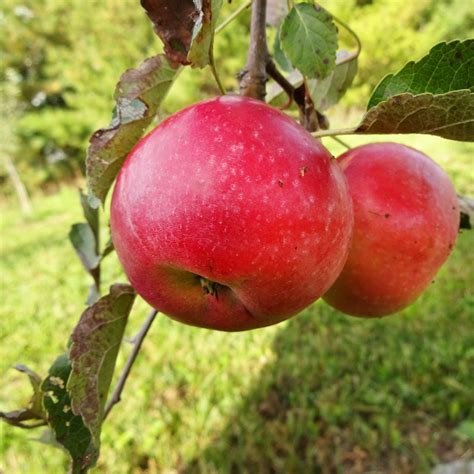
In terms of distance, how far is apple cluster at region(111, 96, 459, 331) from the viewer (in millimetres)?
362

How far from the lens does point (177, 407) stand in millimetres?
1854

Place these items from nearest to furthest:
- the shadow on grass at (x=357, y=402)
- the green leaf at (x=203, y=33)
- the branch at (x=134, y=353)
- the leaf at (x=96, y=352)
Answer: the green leaf at (x=203, y=33) → the leaf at (x=96, y=352) → the branch at (x=134, y=353) → the shadow on grass at (x=357, y=402)

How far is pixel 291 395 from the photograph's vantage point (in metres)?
1.80

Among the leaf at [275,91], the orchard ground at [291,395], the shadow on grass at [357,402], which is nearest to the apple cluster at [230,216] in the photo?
the leaf at [275,91]

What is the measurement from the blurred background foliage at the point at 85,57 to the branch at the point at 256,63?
7.03 meters

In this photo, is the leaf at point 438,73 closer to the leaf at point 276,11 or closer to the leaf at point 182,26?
the leaf at point 182,26

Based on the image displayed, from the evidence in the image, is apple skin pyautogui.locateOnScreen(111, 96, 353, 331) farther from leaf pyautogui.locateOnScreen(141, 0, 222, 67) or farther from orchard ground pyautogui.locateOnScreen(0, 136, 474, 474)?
orchard ground pyautogui.locateOnScreen(0, 136, 474, 474)

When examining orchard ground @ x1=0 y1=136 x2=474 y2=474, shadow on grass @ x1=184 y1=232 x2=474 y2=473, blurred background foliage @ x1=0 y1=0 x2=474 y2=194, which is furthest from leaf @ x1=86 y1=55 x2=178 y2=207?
blurred background foliage @ x1=0 y1=0 x2=474 y2=194

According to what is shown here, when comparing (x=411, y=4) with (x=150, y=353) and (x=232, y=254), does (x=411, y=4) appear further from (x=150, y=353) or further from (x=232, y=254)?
(x=232, y=254)

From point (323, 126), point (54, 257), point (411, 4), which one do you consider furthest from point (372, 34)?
point (323, 126)

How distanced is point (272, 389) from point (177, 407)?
14.3 inches

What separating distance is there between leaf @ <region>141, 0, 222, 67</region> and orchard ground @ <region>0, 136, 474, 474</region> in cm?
71

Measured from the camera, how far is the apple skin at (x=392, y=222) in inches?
20.8

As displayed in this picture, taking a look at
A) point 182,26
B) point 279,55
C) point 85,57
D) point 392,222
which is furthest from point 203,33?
point 85,57
